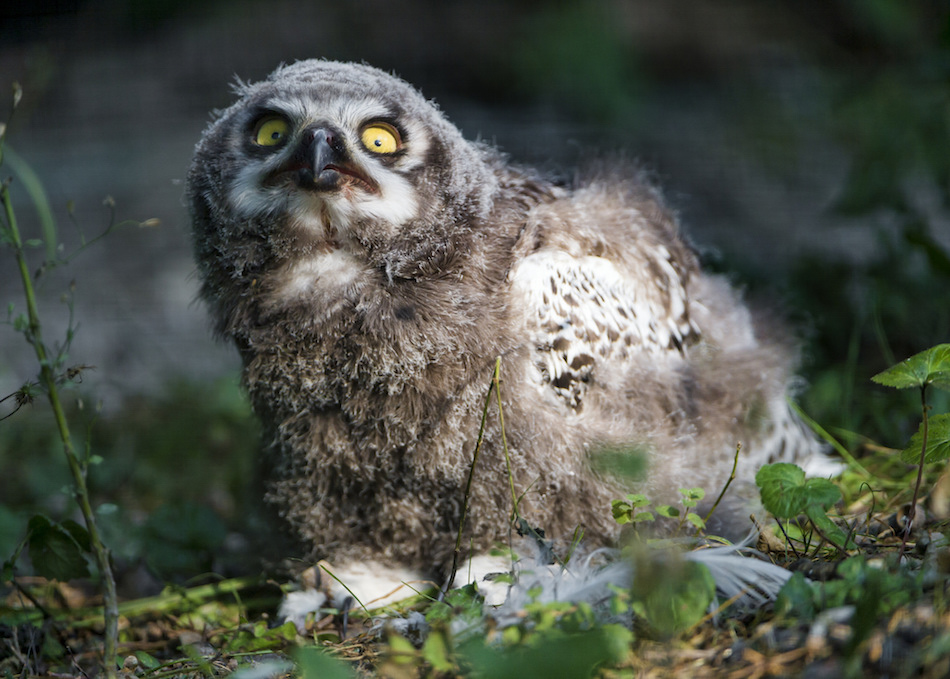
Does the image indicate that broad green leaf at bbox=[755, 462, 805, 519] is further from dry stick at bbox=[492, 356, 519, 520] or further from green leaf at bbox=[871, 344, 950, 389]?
dry stick at bbox=[492, 356, 519, 520]

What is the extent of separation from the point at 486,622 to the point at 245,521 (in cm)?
171

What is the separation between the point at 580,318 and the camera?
2334 millimetres

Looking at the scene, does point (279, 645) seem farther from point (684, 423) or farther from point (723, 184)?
point (723, 184)

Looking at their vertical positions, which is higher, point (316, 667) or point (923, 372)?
point (923, 372)

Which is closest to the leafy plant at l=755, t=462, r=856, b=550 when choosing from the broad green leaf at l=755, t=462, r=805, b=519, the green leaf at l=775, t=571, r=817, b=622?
the broad green leaf at l=755, t=462, r=805, b=519

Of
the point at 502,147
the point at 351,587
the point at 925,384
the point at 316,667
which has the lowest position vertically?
the point at 351,587

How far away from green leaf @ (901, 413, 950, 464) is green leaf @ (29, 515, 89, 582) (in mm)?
2187

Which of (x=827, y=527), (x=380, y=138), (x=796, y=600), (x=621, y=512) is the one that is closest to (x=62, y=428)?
(x=380, y=138)

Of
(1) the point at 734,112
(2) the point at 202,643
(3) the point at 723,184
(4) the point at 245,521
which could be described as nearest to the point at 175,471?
(4) the point at 245,521

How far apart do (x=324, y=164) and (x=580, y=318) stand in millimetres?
842

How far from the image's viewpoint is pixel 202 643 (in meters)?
2.39

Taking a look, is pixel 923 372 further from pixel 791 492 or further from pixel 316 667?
pixel 316 667

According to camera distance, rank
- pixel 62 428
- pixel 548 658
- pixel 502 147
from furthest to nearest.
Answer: pixel 502 147, pixel 62 428, pixel 548 658

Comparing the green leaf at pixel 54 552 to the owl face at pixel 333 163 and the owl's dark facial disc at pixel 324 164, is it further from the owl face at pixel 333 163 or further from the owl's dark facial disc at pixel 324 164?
the owl's dark facial disc at pixel 324 164
